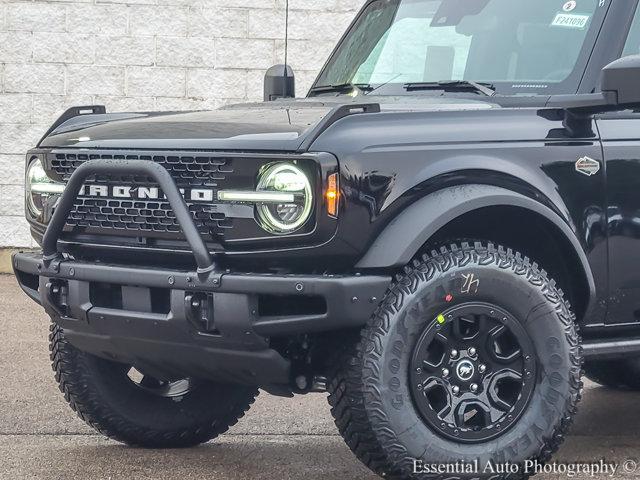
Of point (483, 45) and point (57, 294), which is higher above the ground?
point (483, 45)

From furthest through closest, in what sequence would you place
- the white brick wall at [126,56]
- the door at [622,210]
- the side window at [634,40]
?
1. the white brick wall at [126,56]
2. the side window at [634,40]
3. the door at [622,210]

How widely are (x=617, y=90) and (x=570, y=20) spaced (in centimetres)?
66

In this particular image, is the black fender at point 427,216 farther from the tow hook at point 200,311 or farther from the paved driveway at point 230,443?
the paved driveway at point 230,443

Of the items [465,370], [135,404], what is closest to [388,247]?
[465,370]

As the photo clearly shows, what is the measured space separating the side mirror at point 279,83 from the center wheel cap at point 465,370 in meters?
2.21

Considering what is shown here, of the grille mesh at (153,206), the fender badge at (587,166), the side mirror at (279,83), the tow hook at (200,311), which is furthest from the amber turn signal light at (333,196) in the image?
the side mirror at (279,83)

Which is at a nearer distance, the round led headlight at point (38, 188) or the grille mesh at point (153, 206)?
the grille mesh at point (153, 206)

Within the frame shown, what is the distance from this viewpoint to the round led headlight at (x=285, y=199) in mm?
4020

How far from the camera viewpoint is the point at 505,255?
170 inches

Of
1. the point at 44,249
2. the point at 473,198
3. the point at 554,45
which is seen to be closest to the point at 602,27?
the point at 554,45

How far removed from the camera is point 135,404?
5164 mm

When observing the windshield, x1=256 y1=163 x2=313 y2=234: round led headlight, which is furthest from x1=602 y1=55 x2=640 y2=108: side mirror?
x1=256 y1=163 x2=313 y2=234: round led headlight

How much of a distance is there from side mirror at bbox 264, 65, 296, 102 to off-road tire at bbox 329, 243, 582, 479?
200 cm

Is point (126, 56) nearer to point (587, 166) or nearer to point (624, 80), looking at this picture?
point (587, 166)
